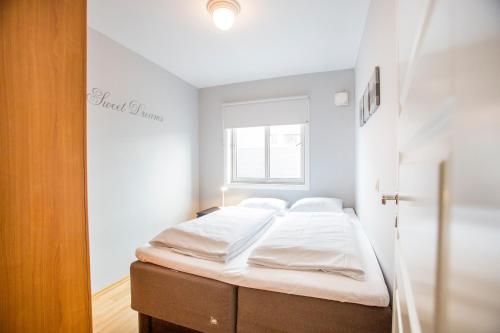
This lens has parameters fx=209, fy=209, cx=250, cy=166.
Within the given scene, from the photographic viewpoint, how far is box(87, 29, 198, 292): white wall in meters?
1.98

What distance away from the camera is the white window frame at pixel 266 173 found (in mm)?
3008

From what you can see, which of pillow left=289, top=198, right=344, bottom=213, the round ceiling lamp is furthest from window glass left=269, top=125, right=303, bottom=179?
the round ceiling lamp

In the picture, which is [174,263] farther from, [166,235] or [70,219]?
[70,219]

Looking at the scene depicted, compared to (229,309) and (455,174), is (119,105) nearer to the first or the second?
(229,309)

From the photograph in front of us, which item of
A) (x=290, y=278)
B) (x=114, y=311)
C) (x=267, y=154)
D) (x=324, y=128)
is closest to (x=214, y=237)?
(x=290, y=278)

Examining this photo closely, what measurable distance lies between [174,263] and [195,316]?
13.0 inches

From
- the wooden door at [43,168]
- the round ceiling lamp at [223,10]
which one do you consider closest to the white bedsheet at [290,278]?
the wooden door at [43,168]

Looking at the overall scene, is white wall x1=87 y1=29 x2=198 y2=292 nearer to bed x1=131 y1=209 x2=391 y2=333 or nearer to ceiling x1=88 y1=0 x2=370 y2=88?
ceiling x1=88 y1=0 x2=370 y2=88

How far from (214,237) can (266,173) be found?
195 cm

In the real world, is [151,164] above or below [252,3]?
below

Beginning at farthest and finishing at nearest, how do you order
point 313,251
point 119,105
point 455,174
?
point 119,105 → point 313,251 → point 455,174

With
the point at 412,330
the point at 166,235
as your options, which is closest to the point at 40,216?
the point at 166,235

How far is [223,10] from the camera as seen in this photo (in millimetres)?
1619

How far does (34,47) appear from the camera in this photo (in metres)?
0.70
